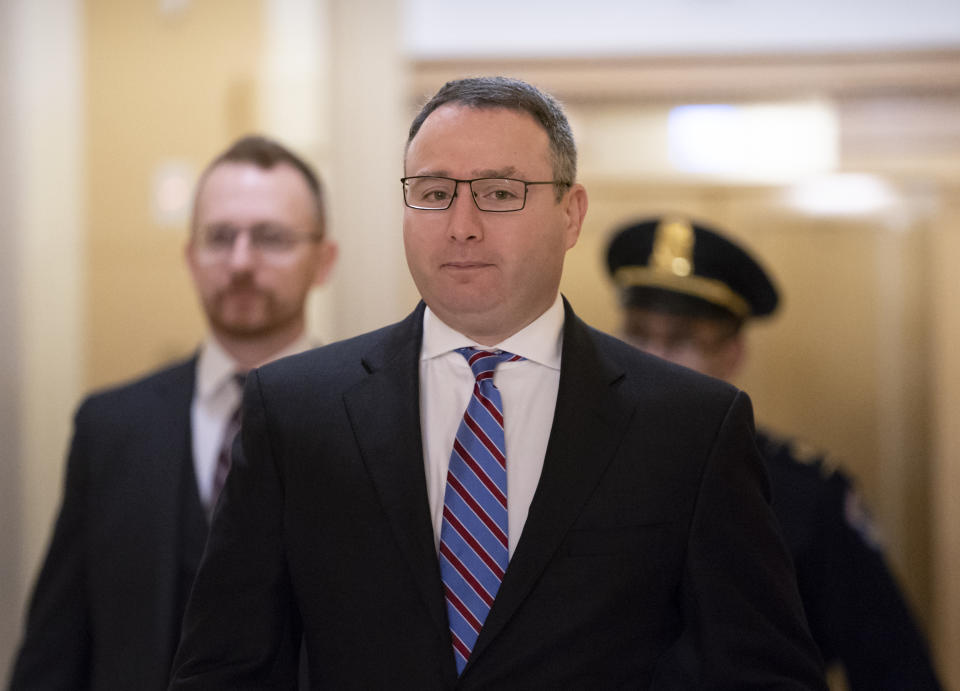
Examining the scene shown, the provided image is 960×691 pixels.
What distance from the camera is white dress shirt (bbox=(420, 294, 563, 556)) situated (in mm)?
1113

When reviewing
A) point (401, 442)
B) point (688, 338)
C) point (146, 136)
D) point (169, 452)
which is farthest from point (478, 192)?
point (146, 136)

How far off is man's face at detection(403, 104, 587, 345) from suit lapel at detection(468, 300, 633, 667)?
9 centimetres

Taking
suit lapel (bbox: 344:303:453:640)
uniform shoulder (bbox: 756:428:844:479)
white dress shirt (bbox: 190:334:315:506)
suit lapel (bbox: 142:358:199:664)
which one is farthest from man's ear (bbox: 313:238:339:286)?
uniform shoulder (bbox: 756:428:844:479)

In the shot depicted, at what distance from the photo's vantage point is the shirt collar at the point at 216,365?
1.73 m

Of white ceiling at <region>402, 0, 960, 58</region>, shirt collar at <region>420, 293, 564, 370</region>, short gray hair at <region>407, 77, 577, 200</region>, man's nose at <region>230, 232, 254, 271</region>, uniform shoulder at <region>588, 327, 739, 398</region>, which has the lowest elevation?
uniform shoulder at <region>588, 327, 739, 398</region>

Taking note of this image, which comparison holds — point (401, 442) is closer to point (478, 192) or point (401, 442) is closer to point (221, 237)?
point (478, 192)

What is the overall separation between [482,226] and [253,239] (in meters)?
0.74

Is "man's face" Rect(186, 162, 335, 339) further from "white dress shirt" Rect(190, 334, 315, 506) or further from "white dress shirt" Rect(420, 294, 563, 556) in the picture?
"white dress shirt" Rect(420, 294, 563, 556)

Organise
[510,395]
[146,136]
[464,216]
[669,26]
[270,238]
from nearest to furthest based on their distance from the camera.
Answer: [464,216] → [510,395] → [270,238] → [146,136] → [669,26]

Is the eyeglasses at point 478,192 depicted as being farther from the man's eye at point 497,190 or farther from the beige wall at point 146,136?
the beige wall at point 146,136

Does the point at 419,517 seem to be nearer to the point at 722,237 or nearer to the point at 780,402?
the point at 722,237

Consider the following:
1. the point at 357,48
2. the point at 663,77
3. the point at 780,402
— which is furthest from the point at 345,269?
the point at 780,402

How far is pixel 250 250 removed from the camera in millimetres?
1679

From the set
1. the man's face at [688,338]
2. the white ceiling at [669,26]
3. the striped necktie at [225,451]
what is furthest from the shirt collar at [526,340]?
the white ceiling at [669,26]
